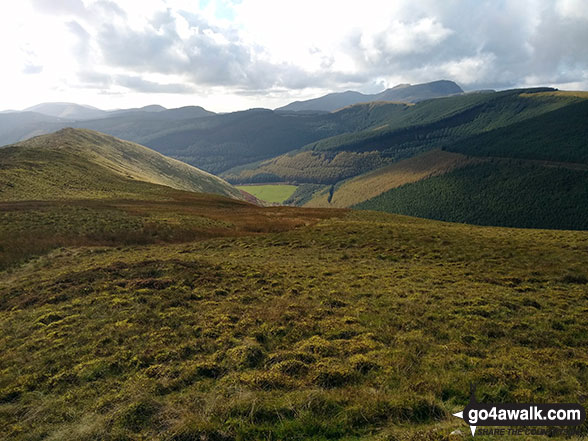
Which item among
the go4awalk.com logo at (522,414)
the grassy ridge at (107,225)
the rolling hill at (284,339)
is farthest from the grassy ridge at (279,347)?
the grassy ridge at (107,225)

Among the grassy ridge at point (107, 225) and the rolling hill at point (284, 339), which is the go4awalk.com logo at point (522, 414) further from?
the grassy ridge at point (107, 225)

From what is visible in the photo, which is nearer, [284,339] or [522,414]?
[522,414]

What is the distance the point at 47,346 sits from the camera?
45.3ft

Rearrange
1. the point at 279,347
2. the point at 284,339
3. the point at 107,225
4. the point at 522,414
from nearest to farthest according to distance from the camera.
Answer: the point at 522,414
the point at 279,347
the point at 284,339
the point at 107,225

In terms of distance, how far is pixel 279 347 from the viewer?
13.3 m

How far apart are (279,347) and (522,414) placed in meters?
8.50

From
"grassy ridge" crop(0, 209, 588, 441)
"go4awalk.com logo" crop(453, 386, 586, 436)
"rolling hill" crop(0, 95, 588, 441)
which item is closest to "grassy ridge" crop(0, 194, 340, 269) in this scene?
"rolling hill" crop(0, 95, 588, 441)

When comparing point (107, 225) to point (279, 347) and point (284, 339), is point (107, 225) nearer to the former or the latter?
point (284, 339)

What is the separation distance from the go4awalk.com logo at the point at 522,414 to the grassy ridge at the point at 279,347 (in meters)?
0.42

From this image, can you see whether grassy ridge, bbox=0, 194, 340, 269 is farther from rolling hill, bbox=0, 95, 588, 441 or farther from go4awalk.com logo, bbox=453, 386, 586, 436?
go4awalk.com logo, bbox=453, 386, 586, 436

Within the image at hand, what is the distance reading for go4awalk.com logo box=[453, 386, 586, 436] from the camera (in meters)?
8.45

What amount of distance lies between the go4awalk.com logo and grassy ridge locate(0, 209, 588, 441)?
1.38 ft

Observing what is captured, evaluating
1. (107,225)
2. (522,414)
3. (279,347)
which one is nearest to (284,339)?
(279,347)

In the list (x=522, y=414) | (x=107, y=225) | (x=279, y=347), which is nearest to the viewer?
(x=522, y=414)
